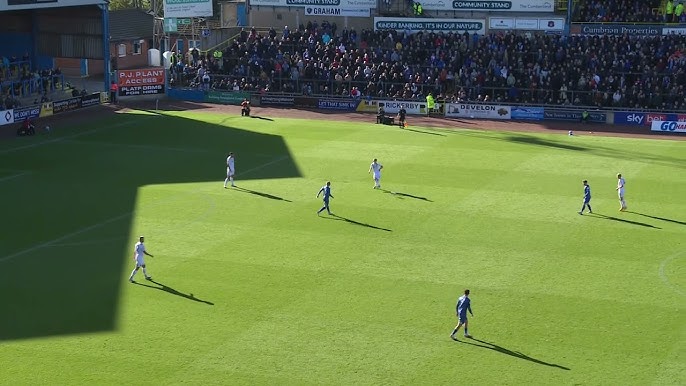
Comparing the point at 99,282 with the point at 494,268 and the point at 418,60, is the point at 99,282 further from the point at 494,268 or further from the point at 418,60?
the point at 418,60

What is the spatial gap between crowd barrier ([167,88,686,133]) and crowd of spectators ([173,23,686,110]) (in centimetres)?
106

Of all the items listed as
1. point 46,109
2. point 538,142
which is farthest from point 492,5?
point 46,109

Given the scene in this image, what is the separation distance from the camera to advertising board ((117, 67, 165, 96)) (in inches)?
2657

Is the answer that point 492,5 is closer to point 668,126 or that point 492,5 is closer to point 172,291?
point 668,126

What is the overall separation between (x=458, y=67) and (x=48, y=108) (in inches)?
1103

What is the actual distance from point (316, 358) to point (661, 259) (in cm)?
1430

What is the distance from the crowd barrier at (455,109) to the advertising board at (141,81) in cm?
161

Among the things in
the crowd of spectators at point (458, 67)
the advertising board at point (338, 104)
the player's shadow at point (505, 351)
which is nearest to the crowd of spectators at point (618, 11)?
the crowd of spectators at point (458, 67)

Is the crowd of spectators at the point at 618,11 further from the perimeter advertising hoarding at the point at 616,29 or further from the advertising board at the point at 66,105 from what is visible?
the advertising board at the point at 66,105

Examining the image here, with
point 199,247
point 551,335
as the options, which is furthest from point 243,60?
point 551,335

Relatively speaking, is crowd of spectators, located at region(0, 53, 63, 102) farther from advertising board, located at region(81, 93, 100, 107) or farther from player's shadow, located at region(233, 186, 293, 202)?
player's shadow, located at region(233, 186, 293, 202)

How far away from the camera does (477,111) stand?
64188 mm

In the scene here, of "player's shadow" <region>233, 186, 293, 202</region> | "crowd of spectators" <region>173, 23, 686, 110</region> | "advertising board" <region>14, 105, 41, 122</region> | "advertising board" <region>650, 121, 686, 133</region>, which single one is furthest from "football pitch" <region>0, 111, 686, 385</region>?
"crowd of spectators" <region>173, 23, 686, 110</region>

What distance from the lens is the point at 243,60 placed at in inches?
2837
